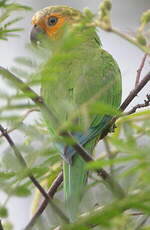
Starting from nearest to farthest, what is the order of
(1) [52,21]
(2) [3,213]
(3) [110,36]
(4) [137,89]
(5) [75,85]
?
1. (2) [3,213]
2. (4) [137,89]
3. (5) [75,85]
4. (1) [52,21]
5. (3) [110,36]

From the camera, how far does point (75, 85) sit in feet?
8.64

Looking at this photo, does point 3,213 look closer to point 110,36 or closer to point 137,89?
point 137,89

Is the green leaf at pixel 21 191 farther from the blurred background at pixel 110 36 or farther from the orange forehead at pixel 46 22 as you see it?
the blurred background at pixel 110 36

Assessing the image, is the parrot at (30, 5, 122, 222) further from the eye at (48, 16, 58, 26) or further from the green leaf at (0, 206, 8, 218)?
the green leaf at (0, 206, 8, 218)

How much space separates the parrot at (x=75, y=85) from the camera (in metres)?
1.05

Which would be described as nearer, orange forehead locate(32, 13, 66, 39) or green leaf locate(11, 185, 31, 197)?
green leaf locate(11, 185, 31, 197)

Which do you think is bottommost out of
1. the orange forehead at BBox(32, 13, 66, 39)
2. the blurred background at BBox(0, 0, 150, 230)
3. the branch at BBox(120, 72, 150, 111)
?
the blurred background at BBox(0, 0, 150, 230)

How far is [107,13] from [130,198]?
471 millimetres

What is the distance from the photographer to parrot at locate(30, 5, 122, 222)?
1.05 m

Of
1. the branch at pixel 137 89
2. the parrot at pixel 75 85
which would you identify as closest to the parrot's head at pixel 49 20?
the parrot at pixel 75 85

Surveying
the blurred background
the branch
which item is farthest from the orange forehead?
the blurred background

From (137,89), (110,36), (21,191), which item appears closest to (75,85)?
(137,89)

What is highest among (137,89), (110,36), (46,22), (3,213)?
(3,213)

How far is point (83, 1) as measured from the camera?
8.69 meters
